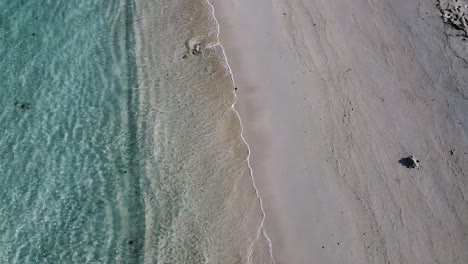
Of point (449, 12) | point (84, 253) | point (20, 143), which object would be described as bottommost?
point (84, 253)

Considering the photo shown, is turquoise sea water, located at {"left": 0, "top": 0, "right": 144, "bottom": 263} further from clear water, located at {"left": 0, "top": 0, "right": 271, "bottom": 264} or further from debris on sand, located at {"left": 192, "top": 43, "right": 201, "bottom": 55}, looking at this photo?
debris on sand, located at {"left": 192, "top": 43, "right": 201, "bottom": 55}

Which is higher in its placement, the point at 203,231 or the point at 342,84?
the point at 342,84

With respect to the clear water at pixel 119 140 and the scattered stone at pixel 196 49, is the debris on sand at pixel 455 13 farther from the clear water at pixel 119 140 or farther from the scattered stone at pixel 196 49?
the scattered stone at pixel 196 49

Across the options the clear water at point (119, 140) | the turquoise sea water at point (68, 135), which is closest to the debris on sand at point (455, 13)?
the clear water at point (119, 140)

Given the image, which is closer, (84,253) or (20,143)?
(84,253)

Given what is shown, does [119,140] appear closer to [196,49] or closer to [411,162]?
[196,49]

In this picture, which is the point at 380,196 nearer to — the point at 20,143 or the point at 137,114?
the point at 137,114

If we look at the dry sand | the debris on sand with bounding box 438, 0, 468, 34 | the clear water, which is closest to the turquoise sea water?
the clear water

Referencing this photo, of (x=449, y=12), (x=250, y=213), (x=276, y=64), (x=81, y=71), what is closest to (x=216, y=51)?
(x=276, y=64)
